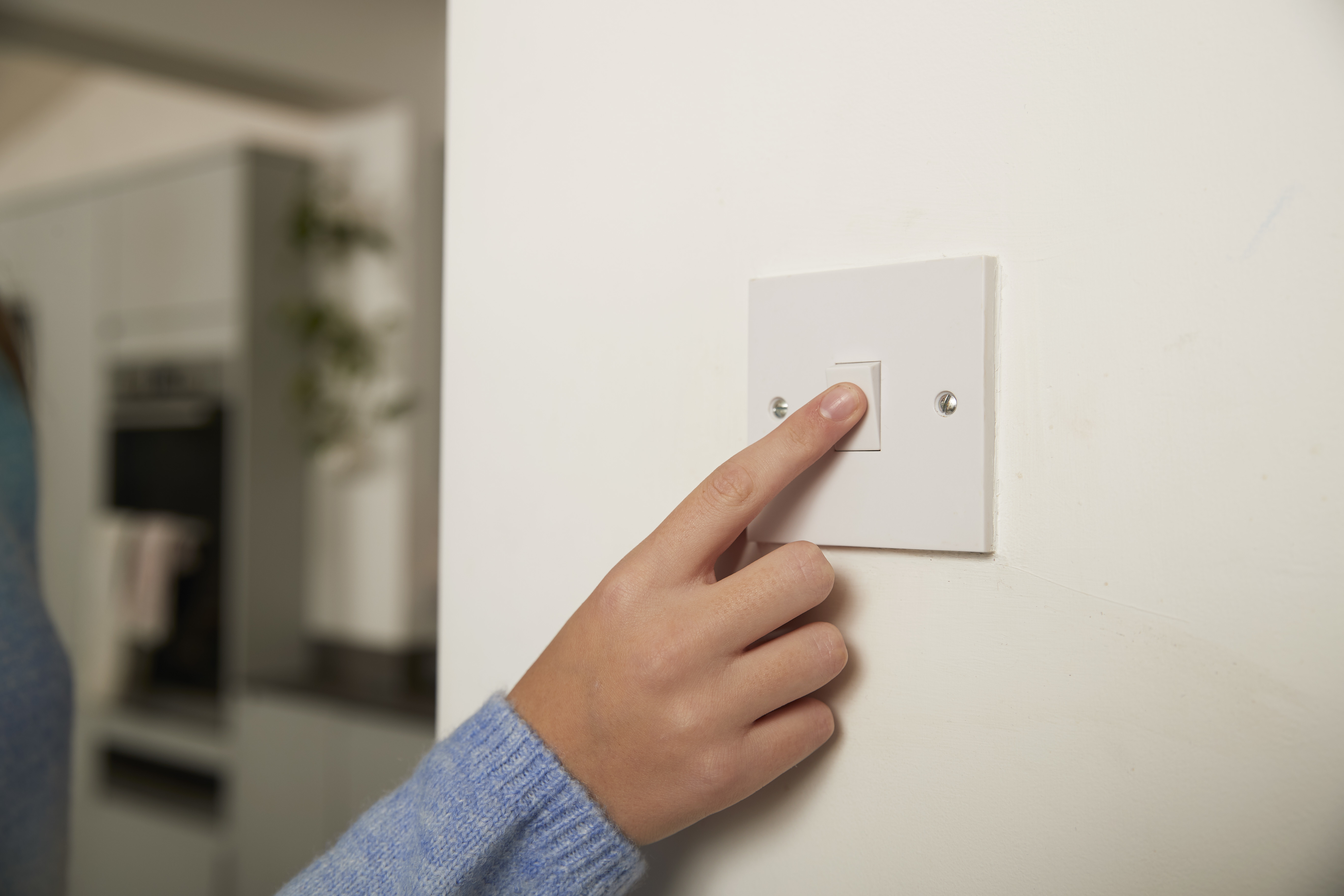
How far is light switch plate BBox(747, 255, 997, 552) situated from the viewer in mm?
424

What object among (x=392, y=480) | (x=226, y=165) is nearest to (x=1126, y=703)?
A: (x=392, y=480)

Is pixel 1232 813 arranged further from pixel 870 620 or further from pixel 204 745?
pixel 204 745

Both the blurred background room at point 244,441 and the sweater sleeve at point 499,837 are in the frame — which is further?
the blurred background room at point 244,441

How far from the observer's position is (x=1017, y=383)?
423mm

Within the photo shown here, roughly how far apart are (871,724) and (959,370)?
185 millimetres

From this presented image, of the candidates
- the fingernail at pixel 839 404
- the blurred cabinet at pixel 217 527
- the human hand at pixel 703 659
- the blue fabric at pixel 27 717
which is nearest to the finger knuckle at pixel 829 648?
the human hand at pixel 703 659

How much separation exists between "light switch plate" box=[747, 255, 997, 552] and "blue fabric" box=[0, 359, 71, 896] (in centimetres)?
75

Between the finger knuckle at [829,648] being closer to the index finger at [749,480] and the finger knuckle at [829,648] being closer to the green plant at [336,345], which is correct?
the index finger at [749,480]

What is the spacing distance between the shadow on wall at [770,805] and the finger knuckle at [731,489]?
0.06 m

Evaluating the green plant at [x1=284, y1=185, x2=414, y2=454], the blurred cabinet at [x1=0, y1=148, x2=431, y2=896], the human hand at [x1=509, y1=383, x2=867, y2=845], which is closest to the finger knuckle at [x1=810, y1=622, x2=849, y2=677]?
the human hand at [x1=509, y1=383, x2=867, y2=845]

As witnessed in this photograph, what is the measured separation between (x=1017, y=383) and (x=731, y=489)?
0.14 meters

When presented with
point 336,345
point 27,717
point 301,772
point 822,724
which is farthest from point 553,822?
point 336,345

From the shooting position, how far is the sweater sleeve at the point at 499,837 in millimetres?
444

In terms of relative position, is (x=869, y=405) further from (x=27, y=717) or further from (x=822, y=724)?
(x=27, y=717)
